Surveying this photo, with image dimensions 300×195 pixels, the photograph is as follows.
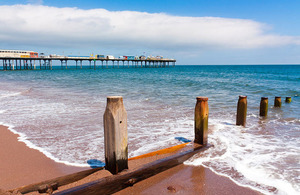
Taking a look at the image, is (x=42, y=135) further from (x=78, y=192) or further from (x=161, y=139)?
(x=78, y=192)

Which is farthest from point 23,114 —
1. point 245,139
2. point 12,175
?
point 245,139

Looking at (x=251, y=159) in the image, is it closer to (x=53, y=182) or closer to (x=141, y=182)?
(x=141, y=182)

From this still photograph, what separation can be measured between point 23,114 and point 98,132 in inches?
170

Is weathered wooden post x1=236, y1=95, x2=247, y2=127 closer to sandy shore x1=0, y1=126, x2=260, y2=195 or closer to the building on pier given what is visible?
sandy shore x1=0, y1=126, x2=260, y2=195

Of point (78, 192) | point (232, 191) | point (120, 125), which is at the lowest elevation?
point (232, 191)

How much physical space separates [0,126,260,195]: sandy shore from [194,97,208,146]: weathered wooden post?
0.94 meters

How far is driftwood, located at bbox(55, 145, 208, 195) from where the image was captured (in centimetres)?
279

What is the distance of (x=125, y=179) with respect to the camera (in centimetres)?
329

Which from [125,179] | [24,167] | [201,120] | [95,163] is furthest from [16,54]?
[125,179]

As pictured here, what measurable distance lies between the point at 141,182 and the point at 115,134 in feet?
3.28

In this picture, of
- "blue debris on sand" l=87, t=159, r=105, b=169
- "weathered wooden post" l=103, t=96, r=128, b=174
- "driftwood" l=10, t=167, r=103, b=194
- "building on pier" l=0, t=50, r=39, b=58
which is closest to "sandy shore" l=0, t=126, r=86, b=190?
"blue debris on sand" l=87, t=159, r=105, b=169

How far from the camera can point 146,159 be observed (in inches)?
164

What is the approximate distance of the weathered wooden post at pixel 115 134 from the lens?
3.16 metres

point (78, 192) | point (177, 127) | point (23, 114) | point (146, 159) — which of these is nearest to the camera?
point (78, 192)
